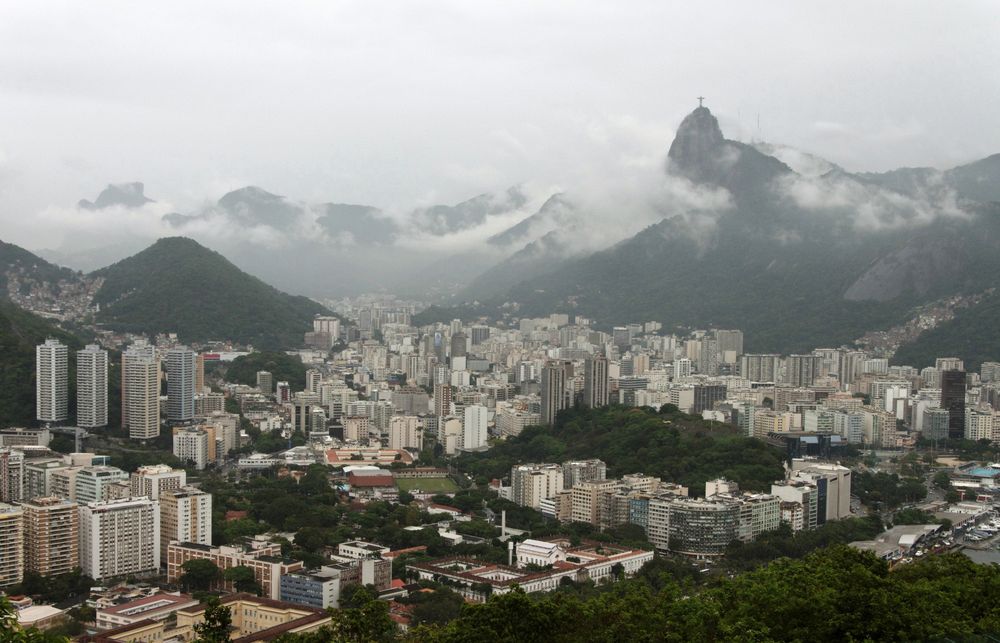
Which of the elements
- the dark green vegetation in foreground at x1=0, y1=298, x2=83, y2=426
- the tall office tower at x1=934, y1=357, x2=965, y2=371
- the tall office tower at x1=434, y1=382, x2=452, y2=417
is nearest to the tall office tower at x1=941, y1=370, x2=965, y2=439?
the tall office tower at x1=934, y1=357, x2=965, y2=371

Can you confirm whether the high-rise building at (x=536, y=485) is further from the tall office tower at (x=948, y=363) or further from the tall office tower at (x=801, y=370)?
the tall office tower at (x=948, y=363)

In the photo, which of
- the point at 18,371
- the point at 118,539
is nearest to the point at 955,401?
the point at 118,539

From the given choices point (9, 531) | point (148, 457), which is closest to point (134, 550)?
point (9, 531)

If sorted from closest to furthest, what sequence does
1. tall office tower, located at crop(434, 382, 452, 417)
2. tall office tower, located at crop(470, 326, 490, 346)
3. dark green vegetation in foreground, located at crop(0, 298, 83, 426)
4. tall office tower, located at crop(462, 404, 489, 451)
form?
1. dark green vegetation in foreground, located at crop(0, 298, 83, 426)
2. tall office tower, located at crop(462, 404, 489, 451)
3. tall office tower, located at crop(434, 382, 452, 417)
4. tall office tower, located at crop(470, 326, 490, 346)

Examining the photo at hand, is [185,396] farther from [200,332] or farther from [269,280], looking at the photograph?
[269,280]

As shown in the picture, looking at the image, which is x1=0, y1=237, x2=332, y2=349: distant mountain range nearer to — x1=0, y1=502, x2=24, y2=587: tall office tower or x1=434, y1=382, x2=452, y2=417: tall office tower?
x1=434, y1=382, x2=452, y2=417: tall office tower

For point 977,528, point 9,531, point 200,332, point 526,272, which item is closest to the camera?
point 9,531

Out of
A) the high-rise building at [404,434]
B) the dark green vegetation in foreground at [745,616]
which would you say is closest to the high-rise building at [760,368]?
the high-rise building at [404,434]
